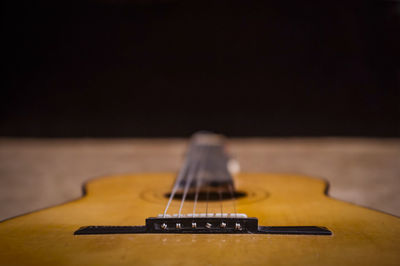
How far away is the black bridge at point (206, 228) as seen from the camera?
44 cm

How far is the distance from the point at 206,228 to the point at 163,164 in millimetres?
926

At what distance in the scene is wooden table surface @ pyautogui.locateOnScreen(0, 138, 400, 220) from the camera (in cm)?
93

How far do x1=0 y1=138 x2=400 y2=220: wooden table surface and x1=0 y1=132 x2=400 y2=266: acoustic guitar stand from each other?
32 centimetres

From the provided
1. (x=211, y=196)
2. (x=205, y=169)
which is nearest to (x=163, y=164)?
(x=205, y=169)

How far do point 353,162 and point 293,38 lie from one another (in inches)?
41.5

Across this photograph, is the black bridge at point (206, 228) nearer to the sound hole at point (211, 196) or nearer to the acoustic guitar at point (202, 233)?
the acoustic guitar at point (202, 233)

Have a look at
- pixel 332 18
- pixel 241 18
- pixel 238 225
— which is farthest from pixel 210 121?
pixel 238 225

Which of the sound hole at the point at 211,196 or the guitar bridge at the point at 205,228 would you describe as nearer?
the guitar bridge at the point at 205,228

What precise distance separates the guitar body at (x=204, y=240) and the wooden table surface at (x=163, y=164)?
33 cm

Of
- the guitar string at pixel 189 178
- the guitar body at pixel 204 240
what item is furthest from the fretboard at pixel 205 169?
the guitar body at pixel 204 240

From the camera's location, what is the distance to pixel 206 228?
45cm

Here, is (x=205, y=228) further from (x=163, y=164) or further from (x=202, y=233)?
(x=163, y=164)

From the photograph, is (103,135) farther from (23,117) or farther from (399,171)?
(399,171)

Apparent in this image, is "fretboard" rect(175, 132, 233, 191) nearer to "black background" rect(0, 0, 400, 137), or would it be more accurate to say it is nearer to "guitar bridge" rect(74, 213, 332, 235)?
"guitar bridge" rect(74, 213, 332, 235)
